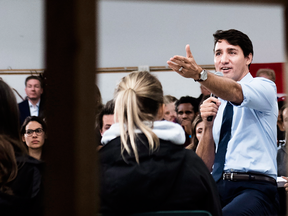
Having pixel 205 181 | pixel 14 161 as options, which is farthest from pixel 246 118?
pixel 14 161

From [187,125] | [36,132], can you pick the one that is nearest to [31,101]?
[36,132]

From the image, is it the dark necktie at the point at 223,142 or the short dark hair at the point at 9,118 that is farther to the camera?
the dark necktie at the point at 223,142

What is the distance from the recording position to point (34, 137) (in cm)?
254

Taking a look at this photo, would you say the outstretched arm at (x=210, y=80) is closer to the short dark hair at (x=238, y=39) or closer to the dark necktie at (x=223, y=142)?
the dark necktie at (x=223, y=142)

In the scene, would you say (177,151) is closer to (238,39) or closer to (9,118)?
(9,118)

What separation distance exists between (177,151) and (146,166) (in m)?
0.15

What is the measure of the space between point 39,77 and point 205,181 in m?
2.46

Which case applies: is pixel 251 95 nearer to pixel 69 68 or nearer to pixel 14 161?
pixel 14 161

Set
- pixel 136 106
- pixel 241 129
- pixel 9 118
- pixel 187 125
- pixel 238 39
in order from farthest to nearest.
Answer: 1. pixel 187 125
2. pixel 238 39
3. pixel 241 129
4. pixel 9 118
5. pixel 136 106

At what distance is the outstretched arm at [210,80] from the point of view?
4.96 feet

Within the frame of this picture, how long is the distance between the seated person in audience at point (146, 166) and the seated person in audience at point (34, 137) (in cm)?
133

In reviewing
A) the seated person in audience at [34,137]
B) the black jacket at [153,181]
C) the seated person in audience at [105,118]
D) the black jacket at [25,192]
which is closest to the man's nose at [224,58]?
the black jacket at [153,181]

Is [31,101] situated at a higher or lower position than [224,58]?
lower

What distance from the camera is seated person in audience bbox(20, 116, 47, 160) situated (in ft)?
8.28
